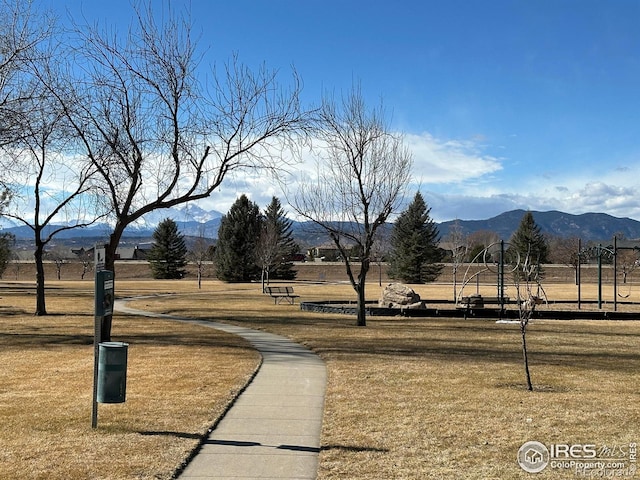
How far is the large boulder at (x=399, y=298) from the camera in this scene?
27.3 metres

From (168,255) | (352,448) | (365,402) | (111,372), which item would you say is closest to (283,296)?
(365,402)

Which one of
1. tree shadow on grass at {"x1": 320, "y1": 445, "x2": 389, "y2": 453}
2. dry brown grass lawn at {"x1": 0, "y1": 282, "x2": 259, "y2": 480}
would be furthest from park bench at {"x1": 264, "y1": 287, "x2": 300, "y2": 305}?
tree shadow on grass at {"x1": 320, "y1": 445, "x2": 389, "y2": 453}

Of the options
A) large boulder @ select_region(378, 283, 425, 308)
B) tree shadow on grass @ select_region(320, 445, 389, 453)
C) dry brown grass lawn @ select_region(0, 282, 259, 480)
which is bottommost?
dry brown grass lawn @ select_region(0, 282, 259, 480)

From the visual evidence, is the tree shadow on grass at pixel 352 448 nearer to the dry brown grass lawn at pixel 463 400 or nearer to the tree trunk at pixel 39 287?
the dry brown grass lawn at pixel 463 400

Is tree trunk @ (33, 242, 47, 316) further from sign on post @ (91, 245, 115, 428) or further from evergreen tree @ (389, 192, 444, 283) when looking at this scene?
evergreen tree @ (389, 192, 444, 283)

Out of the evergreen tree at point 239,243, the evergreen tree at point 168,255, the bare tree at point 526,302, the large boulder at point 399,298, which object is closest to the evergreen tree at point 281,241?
the evergreen tree at point 239,243

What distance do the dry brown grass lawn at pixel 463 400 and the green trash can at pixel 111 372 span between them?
7.69ft

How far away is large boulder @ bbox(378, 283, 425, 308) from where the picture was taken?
2729cm

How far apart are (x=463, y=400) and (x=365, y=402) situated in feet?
4.46

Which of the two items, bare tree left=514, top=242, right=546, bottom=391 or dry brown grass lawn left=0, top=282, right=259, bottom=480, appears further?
bare tree left=514, top=242, right=546, bottom=391

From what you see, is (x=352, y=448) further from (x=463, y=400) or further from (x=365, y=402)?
(x=463, y=400)

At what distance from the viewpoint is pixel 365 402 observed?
8.63 metres

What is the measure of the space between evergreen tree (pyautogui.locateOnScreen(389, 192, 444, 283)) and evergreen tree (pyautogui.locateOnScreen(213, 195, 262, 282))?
50.0 feet

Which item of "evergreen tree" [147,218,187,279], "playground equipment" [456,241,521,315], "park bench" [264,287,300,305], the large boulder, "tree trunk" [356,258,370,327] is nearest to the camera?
"playground equipment" [456,241,521,315]
